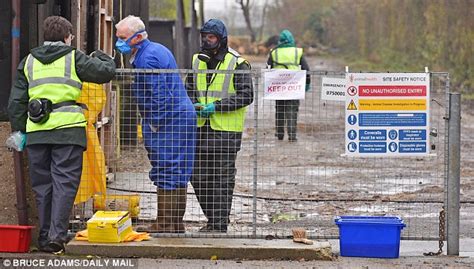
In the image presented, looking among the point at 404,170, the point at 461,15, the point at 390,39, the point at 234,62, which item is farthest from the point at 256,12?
the point at 234,62

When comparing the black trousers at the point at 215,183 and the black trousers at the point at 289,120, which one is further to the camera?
the black trousers at the point at 289,120

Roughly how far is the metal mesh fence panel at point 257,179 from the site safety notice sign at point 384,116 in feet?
0.50

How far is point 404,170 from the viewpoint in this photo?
15.8m

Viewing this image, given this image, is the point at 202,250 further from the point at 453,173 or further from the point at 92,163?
the point at 453,173

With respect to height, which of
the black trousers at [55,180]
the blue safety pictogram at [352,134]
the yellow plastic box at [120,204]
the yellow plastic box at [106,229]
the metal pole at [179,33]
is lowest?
the yellow plastic box at [106,229]

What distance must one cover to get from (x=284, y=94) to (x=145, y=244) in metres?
1.72

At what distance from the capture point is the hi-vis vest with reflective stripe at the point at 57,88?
9.02m

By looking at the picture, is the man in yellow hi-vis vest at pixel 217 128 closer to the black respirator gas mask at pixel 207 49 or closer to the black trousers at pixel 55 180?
the black respirator gas mask at pixel 207 49

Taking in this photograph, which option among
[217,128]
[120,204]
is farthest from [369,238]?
[120,204]

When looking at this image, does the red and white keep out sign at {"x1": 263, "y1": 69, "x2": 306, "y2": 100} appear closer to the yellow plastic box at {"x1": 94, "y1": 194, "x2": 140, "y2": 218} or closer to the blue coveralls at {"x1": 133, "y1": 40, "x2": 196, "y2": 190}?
the blue coveralls at {"x1": 133, "y1": 40, "x2": 196, "y2": 190}

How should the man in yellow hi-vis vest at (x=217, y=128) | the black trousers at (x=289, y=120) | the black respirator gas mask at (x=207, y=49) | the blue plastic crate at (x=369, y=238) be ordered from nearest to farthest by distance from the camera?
the blue plastic crate at (x=369, y=238) → the man in yellow hi-vis vest at (x=217, y=128) → the black respirator gas mask at (x=207, y=49) → the black trousers at (x=289, y=120)

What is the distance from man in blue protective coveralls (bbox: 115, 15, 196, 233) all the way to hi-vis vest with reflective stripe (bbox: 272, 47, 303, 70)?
33.6ft

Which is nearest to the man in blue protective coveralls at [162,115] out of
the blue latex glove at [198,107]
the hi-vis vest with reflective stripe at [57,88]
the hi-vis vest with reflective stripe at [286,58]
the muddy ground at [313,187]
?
the blue latex glove at [198,107]

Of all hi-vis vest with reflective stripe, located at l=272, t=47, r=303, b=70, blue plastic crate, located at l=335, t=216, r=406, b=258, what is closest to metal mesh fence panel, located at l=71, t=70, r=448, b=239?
blue plastic crate, located at l=335, t=216, r=406, b=258
